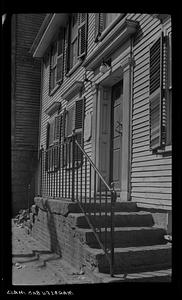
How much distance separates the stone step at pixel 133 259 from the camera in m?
3.48

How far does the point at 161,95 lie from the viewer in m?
4.07

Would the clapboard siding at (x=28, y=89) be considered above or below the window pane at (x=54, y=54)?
below

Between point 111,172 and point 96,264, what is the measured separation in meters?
2.29

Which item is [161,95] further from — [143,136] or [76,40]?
[76,40]

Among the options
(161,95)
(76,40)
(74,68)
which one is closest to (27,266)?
(161,95)

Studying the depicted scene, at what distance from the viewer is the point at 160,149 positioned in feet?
13.8

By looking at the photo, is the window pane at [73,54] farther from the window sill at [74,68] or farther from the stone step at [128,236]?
the stone step at [128,236]

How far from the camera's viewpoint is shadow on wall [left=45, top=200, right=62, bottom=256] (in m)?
4.75

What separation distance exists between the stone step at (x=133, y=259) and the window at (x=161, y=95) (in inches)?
44.3

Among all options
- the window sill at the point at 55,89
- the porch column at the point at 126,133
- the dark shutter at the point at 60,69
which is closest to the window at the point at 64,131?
the window sill at the point at 55,89
